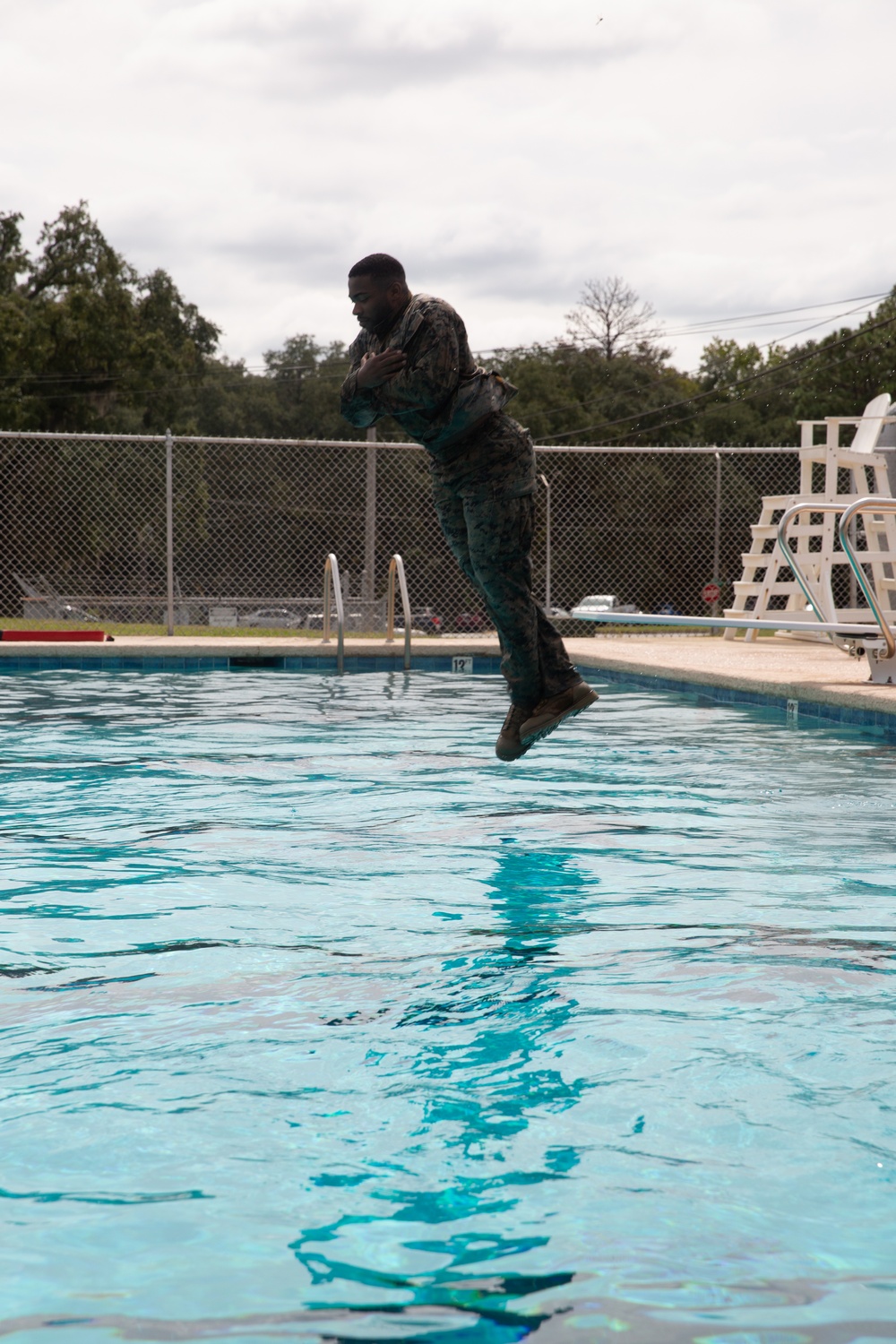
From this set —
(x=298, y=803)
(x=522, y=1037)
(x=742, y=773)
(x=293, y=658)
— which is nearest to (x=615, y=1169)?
(x=522, y=1037)

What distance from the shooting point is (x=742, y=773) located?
5918mm

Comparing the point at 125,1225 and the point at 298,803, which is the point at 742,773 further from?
the point at 125,1225

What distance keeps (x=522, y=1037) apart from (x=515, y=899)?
1.12 metres

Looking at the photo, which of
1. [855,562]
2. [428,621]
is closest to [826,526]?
[855,562]

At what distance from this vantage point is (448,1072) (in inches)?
94.0

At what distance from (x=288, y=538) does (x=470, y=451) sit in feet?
71.8

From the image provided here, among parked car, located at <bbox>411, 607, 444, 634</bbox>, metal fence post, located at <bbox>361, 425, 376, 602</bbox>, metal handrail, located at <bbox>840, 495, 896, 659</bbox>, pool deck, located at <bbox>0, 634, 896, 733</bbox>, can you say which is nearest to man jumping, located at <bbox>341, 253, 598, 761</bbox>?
metal handrail, located at <bbox>840, 495, 896, 659</bbox>

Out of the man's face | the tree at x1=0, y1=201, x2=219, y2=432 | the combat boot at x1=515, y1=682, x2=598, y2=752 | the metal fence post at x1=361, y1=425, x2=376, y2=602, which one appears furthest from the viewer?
the tree at x1=0, y1=201, x2=219, y2=432

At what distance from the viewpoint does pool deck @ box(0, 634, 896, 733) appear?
8.29 m

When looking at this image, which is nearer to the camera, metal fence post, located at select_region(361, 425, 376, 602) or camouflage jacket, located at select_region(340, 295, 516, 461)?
camouflage jacket, located at select_region(340, 295, 516, 461)

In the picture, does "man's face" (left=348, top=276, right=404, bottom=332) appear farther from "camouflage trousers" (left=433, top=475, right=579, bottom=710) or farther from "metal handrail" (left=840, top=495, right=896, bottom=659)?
"metal handrail" (left=840, top=495, right=896, bottom=659)

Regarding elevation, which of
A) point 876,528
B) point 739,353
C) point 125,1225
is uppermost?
point 739,353

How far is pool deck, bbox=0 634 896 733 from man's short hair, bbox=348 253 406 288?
4.38 m

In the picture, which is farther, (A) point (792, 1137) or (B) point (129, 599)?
(B) point (129, 599)
